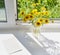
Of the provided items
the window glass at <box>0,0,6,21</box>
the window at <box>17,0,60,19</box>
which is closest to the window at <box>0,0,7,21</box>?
the window glass at <box>0,0,6,21</box>

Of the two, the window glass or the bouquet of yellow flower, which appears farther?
the window glass

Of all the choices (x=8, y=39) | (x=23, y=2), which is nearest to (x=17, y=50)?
(x=8, y=39)

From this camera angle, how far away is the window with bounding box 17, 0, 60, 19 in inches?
62.7

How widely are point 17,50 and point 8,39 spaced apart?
0.21m

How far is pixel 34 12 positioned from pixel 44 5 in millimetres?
239

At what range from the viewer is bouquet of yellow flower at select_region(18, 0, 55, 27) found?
1.41 m

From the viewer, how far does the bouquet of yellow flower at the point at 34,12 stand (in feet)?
4.61

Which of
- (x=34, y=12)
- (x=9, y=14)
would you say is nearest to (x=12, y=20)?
(x=9, y=14)

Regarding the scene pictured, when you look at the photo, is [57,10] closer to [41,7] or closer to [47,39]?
[41,7]

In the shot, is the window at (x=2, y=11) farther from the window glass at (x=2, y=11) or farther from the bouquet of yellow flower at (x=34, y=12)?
the bouquet of yellow flower at (x=34, y=12)

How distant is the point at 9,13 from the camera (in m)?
1.55

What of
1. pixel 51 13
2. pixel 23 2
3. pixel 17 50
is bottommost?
pixel 17 50

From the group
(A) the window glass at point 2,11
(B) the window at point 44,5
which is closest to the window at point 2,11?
(A) the window glass at point 2,11

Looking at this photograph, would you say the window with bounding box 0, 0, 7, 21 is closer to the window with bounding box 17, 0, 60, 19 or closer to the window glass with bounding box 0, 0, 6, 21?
the window glass with bounding box 0, 0, 6, 21
